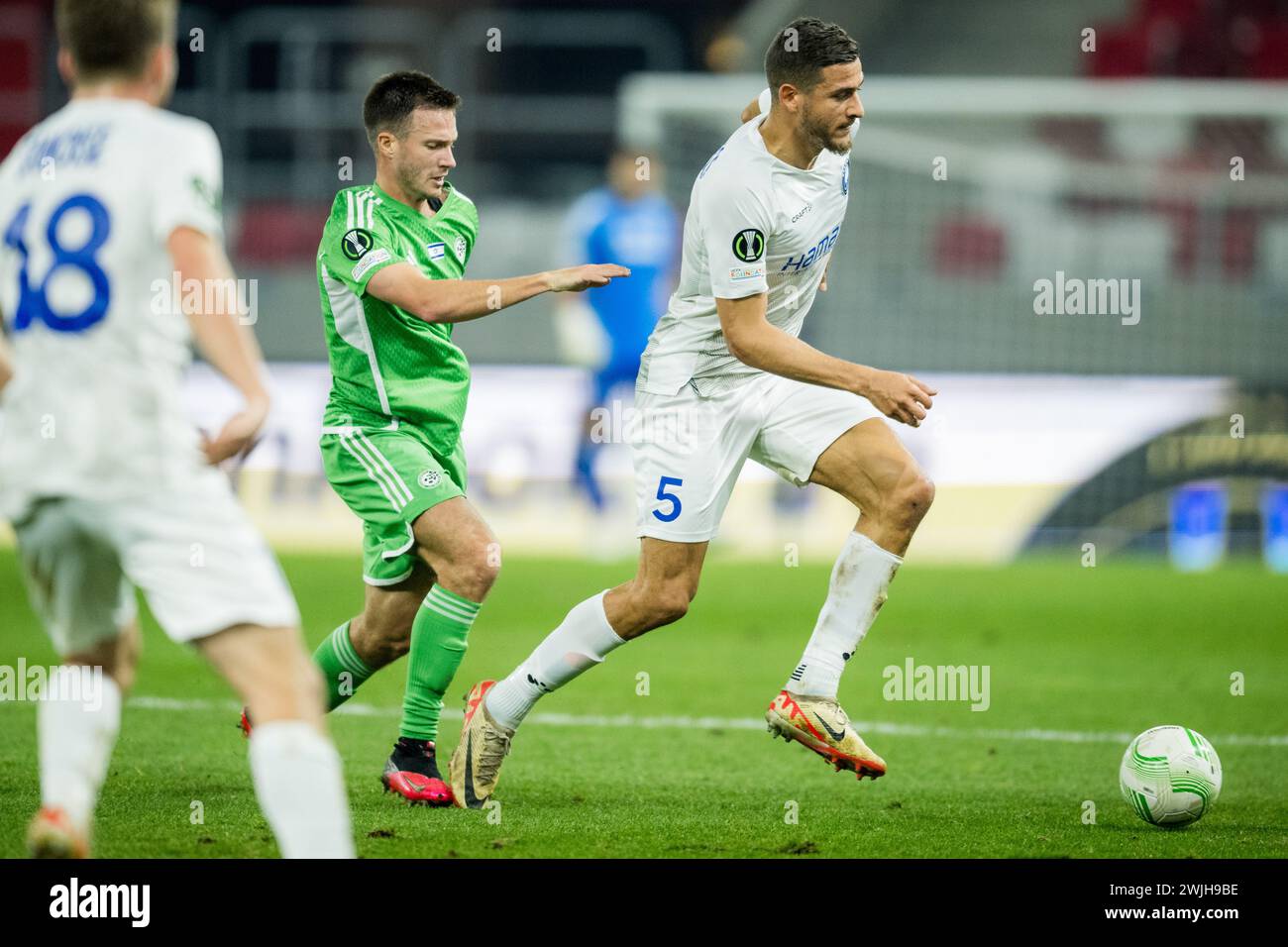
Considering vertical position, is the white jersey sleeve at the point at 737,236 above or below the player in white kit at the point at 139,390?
above

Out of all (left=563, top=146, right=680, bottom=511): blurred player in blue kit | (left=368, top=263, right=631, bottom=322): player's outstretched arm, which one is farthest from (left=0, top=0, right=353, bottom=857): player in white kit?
(left=563, top=146, right=680, bottom=511): blurred player in blue kit

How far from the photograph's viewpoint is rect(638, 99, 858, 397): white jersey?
217 inches

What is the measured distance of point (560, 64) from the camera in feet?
71.4

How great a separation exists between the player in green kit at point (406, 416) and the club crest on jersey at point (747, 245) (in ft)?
2.94

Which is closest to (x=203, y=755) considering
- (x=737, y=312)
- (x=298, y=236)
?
(x=737, y=312)

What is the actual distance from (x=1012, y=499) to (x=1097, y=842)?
9.87 meters

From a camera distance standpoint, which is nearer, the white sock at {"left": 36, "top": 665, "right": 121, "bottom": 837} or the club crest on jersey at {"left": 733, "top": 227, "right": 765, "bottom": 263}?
the white sock at {"left": 36, "top": 665, "right": 121, "bottom": 837}

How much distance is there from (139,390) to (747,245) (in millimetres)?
2454

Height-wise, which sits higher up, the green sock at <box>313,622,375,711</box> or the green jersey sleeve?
the green jersey sleeve

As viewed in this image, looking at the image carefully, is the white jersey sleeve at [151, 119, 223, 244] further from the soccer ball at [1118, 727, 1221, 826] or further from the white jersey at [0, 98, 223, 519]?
the soccer ball at [1118, 727, 1221, 826]

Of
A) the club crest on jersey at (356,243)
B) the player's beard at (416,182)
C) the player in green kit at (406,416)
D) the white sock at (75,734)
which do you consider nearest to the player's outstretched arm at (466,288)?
the player in green kit at (406,416)
